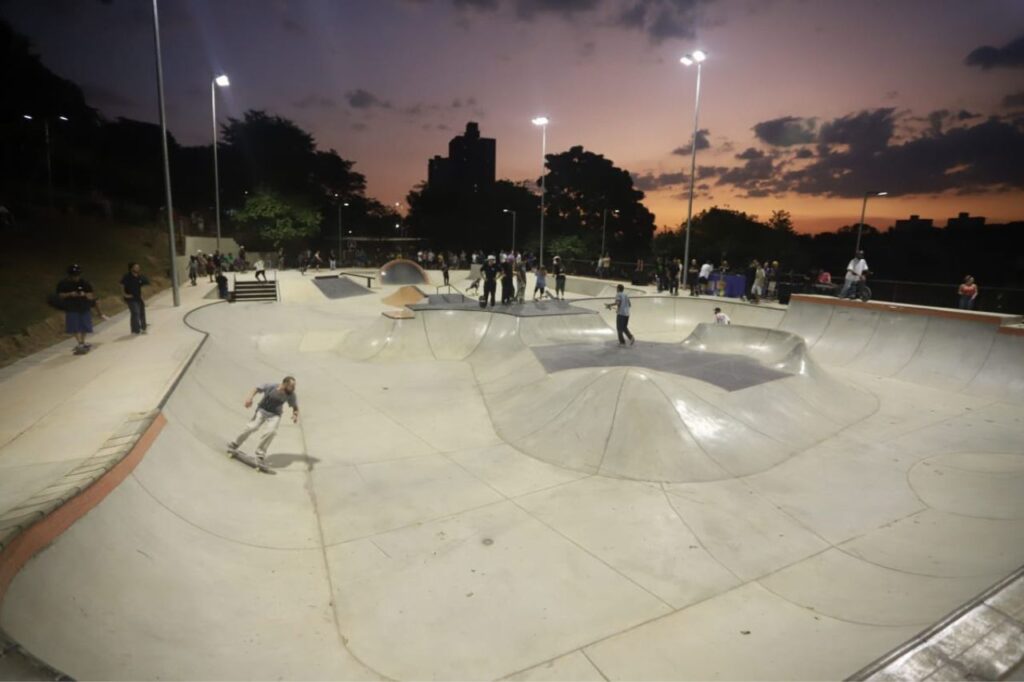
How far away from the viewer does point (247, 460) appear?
837 centimetres

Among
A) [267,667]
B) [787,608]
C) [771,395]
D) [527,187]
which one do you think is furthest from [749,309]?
[527,187]

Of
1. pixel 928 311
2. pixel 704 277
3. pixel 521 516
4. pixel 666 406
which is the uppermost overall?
pixel 704 277

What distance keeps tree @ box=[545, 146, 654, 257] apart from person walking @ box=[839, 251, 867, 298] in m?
47.7

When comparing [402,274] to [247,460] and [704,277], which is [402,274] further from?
[247,460]

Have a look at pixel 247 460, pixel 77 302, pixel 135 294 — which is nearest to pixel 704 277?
pixel 247 460

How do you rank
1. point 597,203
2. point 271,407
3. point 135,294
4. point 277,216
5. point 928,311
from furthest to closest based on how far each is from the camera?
point 597,203
point 277,216
point 928,311
point 135,294
point 271,407

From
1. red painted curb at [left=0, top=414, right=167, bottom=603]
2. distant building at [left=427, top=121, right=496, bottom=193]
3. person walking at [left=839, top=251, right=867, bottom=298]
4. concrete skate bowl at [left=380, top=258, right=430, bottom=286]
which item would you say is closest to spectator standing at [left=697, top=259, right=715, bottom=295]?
person walking at [left=839, top=251, right=867, bottom=298]

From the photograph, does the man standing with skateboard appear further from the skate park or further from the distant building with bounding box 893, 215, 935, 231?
the distant building with bounding box 893, 215, 935, 231

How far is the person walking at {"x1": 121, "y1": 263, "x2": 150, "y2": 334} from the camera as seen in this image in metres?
12.2

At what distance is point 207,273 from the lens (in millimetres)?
33250

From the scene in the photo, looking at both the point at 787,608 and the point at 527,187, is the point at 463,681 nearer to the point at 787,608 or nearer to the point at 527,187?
the point at 787,608

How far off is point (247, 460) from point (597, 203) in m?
63.7

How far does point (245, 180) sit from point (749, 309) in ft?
192

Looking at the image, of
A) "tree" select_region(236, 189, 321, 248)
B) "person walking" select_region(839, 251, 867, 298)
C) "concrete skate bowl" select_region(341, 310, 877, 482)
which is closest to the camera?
"concrete skate bowl" select_region(341, 310, 877, 482)
